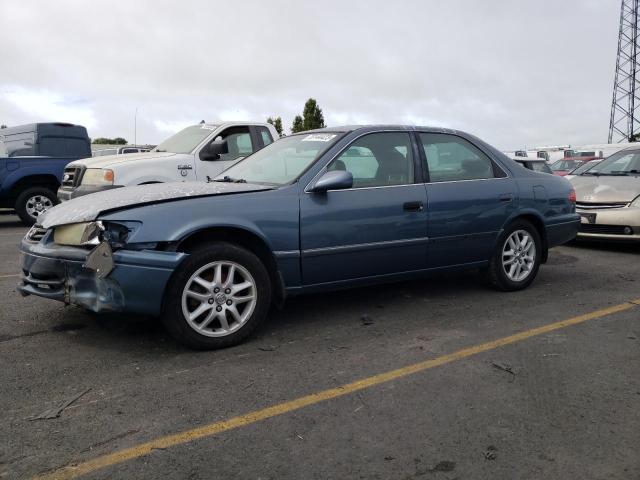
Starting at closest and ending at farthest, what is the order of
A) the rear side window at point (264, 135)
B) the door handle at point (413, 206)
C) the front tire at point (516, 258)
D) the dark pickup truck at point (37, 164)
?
the door handle at point (413, 206), the front tire at point (516, 258), the rear side window at point (264, 135), the dark pickup truck at point (37, 164)

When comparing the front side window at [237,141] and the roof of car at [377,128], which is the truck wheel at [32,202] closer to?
the front side window at [237,141]

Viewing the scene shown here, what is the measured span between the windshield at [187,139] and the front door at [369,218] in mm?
4721

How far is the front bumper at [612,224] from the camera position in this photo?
296 inches

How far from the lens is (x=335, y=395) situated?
320cm

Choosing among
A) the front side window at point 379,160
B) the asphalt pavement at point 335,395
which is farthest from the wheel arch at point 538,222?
the front side window at point 379,160

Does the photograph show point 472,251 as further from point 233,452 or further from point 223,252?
point 233,452

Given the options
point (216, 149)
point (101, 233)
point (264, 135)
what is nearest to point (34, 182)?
point (264, 135)

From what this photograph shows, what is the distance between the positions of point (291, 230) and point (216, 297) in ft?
2.33

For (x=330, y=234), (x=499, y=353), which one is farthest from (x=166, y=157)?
(x=499, y=353)

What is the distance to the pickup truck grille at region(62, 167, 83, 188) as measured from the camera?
875cm

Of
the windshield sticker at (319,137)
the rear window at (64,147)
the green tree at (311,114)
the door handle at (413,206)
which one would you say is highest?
the green tree at (311,114)

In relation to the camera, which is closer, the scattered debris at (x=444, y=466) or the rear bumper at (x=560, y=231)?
the scattered debris at (x=444, y=466)

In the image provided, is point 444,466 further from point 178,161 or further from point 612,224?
point 178,161

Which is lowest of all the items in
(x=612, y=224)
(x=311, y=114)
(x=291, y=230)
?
(x=612, y=224)
